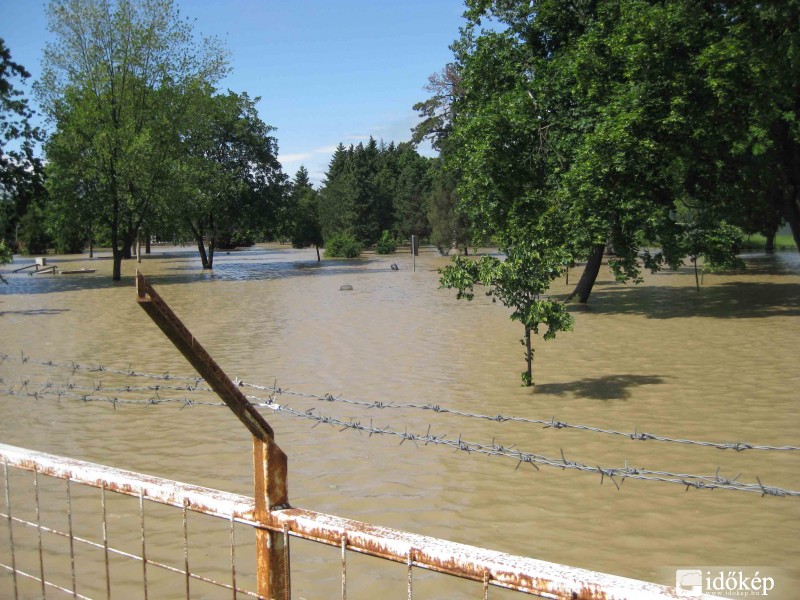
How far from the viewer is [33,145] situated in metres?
35.1

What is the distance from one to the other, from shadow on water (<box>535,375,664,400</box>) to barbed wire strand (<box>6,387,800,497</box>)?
2.88 meters

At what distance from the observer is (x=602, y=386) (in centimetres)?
1095

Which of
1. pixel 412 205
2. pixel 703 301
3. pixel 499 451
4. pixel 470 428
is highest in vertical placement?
pixel 412 205

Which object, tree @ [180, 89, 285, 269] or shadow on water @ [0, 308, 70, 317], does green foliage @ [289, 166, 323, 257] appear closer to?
tree @ [180, 89, 285, 269]

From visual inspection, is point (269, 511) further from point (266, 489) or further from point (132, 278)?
point (132, 278)

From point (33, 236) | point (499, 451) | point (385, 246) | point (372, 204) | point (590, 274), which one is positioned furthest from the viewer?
point (372, 204)

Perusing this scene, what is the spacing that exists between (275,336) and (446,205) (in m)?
39.5

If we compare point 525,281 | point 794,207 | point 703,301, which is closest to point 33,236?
point 703,301

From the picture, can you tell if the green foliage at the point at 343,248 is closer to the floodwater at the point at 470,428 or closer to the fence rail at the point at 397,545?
the floodwater at the point at 470,428

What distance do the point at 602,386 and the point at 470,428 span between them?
3.19 meters

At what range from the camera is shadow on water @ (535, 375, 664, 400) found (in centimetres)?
1040

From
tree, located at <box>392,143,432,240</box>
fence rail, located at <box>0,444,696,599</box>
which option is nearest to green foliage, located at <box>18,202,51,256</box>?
tree, located at <box>392,143,432,240</box>

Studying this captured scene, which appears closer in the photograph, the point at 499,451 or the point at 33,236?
the point at 499,451

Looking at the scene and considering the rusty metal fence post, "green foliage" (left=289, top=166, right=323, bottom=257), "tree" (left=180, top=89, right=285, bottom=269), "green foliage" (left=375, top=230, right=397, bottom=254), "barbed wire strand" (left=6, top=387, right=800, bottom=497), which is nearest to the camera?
the rusty metal fence post
